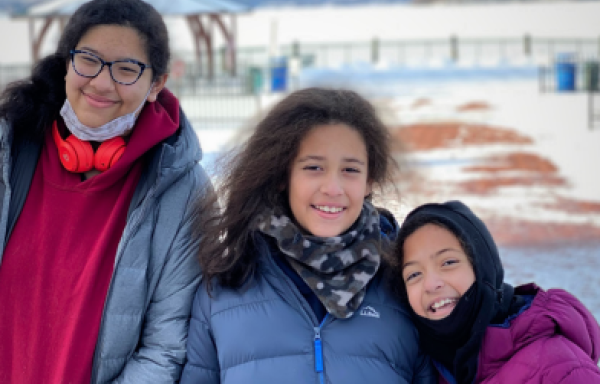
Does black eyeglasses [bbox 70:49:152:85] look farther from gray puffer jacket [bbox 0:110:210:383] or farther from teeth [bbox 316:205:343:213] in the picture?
teeth [bbox 316:205:343:213]

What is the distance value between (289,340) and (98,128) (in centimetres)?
86

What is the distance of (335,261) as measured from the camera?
215 centimetres

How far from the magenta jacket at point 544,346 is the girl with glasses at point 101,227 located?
3.00ft

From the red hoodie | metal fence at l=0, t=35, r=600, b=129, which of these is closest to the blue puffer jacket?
the red hoodie

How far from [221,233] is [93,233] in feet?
1.27

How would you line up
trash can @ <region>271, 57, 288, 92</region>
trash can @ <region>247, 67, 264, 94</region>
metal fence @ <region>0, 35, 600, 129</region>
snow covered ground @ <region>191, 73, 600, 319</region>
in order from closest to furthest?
snow covered ground @ <region>191, 73, 600, 319</region> → trash can @ <region>247, 67, 264, 94</region> → trash can @ <region>271, 57, 288, 92</region> → metal fence @ <region>0, 35, 600, 129</region>

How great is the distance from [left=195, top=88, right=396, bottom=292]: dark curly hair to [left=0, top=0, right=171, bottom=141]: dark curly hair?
41 cm

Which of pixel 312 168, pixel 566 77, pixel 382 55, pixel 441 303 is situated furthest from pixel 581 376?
pixel 382 55

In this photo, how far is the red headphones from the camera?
2285mm

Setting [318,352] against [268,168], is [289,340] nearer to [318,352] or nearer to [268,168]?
[318,352]

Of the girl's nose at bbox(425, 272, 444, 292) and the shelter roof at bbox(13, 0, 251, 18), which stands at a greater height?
the shelter roof at bbox(13, 0, 251, 18)

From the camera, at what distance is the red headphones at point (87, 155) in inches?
90.0

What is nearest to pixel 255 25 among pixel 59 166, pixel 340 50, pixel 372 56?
pixel 340 50

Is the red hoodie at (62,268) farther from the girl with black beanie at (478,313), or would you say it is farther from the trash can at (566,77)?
the trash can at (566,77)
